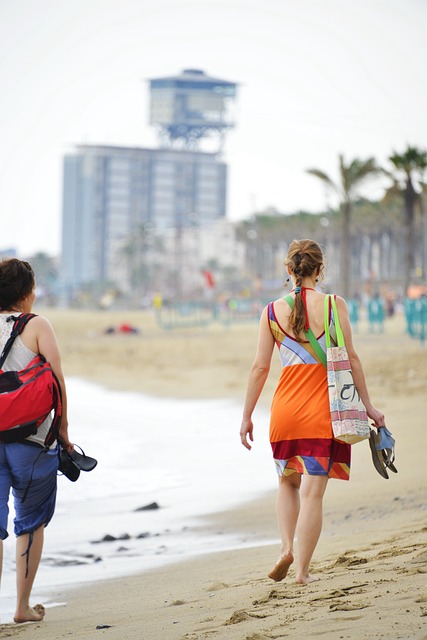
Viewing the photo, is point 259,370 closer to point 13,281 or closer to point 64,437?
point 64,437

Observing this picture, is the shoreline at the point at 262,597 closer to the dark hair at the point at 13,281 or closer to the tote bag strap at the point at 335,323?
the tote bag strap at the point at 335,323

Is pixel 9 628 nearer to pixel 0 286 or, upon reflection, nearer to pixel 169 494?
pixel 0 286

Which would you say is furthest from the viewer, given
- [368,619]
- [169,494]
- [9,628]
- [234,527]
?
[169,494]

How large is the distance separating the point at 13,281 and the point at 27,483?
82cm

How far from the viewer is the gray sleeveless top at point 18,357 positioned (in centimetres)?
420

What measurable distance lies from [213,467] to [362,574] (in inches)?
233

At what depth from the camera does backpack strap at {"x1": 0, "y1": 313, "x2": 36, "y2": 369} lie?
420 cm

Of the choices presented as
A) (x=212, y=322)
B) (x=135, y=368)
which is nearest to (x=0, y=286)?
(x=135, y=368)

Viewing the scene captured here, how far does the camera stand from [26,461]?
165 inches

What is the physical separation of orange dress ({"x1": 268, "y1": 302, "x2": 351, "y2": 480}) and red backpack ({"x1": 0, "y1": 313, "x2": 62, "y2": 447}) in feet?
3.07

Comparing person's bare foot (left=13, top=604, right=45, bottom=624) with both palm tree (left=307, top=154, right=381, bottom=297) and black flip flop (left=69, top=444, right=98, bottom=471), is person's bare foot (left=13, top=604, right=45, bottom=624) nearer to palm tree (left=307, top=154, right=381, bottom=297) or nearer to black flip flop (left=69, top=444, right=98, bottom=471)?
black flip flop (left=69, top=444, right=98, bottom=471)

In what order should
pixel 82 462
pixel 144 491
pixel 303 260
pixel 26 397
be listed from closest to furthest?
1. pixel 26 397
2. pixel 82 462
3. pixel 303 260
4. pixel 144 491

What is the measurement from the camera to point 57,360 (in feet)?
13.9

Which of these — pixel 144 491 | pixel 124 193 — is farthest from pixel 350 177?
pixel 124 193
